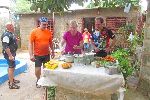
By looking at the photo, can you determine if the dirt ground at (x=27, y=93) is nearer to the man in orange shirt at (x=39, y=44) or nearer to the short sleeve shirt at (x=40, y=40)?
the man in orange shirt at (x=39, y=44)

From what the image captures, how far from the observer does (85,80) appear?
214 inches

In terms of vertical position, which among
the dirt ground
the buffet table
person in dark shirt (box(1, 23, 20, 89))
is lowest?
the dirt ground

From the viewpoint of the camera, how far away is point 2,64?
13477 mm

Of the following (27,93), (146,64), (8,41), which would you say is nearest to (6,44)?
(8,41)

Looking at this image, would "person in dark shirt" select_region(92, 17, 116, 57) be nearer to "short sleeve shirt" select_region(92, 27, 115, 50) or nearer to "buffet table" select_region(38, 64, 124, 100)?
"short sleeve shirt" select_region(92, 27, 115, 50)

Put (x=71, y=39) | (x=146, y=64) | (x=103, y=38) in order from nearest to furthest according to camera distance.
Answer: (x=146, y=64), (x=71, y=39), (x=103, y=38)

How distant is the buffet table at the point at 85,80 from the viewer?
206 inches

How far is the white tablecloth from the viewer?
524 centimetres

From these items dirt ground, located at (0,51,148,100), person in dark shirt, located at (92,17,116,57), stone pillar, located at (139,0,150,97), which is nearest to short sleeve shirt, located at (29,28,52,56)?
dirt ground, located at (0,51,148,100)

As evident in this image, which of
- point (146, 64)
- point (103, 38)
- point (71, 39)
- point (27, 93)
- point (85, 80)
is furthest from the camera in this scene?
point (27, 93)

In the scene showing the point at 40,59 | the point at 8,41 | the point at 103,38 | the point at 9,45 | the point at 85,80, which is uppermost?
the point at 103,38

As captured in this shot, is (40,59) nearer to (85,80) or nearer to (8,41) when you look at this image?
(8,41)

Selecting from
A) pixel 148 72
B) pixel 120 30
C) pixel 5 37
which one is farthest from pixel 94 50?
pixel 120 30

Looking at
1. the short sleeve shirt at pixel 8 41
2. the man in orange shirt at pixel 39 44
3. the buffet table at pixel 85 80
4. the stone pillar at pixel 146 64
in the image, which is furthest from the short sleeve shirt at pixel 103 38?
the short sleeve shirt at pixel 8 41
